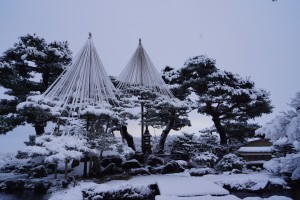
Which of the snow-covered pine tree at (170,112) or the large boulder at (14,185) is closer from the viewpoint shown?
the large boulder at (14,185)

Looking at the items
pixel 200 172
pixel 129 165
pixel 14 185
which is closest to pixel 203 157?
pixel 200 172

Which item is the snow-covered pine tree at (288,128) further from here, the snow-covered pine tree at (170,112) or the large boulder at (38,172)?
the large boulder at (38,172)

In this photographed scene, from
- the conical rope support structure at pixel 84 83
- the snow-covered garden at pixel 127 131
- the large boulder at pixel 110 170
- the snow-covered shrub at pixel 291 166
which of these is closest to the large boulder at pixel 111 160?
the snow-covered garden at pixel 127 131

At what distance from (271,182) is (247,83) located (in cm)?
780

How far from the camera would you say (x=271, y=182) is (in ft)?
30.1

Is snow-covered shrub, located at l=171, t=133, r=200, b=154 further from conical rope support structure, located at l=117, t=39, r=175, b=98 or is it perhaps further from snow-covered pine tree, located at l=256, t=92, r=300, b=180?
snow-covered pine tree, located at l=256, t=92, r=300, b=180

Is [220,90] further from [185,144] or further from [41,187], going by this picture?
[41,187]

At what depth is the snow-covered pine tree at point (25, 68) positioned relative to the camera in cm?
1266

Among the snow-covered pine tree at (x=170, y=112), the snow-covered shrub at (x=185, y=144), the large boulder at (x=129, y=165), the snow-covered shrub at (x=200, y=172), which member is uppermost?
the snow-covered pine tree at (x=170, y=112)

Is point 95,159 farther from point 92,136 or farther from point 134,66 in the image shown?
point 134,66

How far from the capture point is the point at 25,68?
13.7 m

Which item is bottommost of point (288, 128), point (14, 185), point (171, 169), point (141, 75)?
point (14, 185)

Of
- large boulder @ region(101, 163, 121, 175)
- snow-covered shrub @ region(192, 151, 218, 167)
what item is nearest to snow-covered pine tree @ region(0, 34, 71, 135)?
large boulder @ region(101, 163, 121, 175)

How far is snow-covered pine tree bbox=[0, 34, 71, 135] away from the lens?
41.5ft
